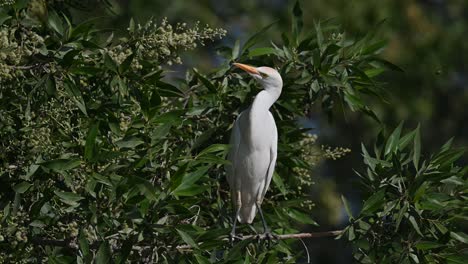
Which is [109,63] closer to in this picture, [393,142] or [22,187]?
[22,187]

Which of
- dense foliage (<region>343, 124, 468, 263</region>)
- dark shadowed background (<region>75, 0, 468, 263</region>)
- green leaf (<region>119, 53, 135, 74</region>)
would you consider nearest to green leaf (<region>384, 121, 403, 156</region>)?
dense foliage (<region>343, 124, 468, 263</region>)

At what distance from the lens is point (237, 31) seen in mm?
6582

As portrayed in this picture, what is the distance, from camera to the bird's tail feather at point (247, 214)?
3018 millimetres

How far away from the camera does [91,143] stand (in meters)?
2.34

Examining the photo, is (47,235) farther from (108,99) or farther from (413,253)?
(413,253)

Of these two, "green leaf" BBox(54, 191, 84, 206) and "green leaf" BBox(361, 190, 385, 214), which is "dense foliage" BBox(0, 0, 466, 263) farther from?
"green leaf" BBox(361, 190, 385, 214)

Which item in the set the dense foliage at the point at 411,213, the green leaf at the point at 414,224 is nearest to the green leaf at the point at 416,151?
the dense foliage at the point at 411,213

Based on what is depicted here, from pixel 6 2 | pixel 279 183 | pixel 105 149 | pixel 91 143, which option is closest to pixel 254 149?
pixel 279 183

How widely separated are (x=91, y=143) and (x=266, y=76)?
2.18 ft

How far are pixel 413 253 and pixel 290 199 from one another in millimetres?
549

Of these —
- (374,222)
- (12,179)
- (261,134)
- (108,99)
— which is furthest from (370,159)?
(12,179)

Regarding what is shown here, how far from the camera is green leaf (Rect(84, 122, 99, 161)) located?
234cm

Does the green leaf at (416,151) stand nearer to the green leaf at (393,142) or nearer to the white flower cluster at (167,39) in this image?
the green leaf at (393,142)

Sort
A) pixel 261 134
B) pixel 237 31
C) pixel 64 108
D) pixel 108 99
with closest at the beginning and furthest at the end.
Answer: pixel 64 108 < pixel 108 99 < pixel 261 134 < pixel 237 31
